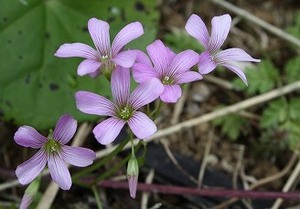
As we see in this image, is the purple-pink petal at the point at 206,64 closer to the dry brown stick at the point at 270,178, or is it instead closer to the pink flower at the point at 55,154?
the pink flower at the point at 55,154

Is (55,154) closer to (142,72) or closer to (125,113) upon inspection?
(125,113)

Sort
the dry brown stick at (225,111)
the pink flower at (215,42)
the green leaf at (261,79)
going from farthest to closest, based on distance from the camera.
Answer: the green leaf at (261,79), the dry brown stick at (225,111), the pink flower at (215,42)

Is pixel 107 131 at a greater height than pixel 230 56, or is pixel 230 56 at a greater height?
pixel 230 56

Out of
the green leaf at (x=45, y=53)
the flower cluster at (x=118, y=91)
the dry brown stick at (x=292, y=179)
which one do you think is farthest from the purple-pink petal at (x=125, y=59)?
the dry brown stick at (x=292, y=179)

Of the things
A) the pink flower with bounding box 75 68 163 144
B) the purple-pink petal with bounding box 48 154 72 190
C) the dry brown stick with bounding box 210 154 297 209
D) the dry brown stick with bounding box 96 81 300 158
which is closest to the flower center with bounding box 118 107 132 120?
the pink flower with bounding box 75 68 163 144

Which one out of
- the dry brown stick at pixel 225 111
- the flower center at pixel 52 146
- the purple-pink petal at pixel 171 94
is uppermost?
the purple-pink petal at pixel 171 94

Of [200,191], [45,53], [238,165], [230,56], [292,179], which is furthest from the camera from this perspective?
[238,165]

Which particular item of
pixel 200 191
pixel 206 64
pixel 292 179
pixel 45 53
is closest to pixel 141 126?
pixel 206 64
